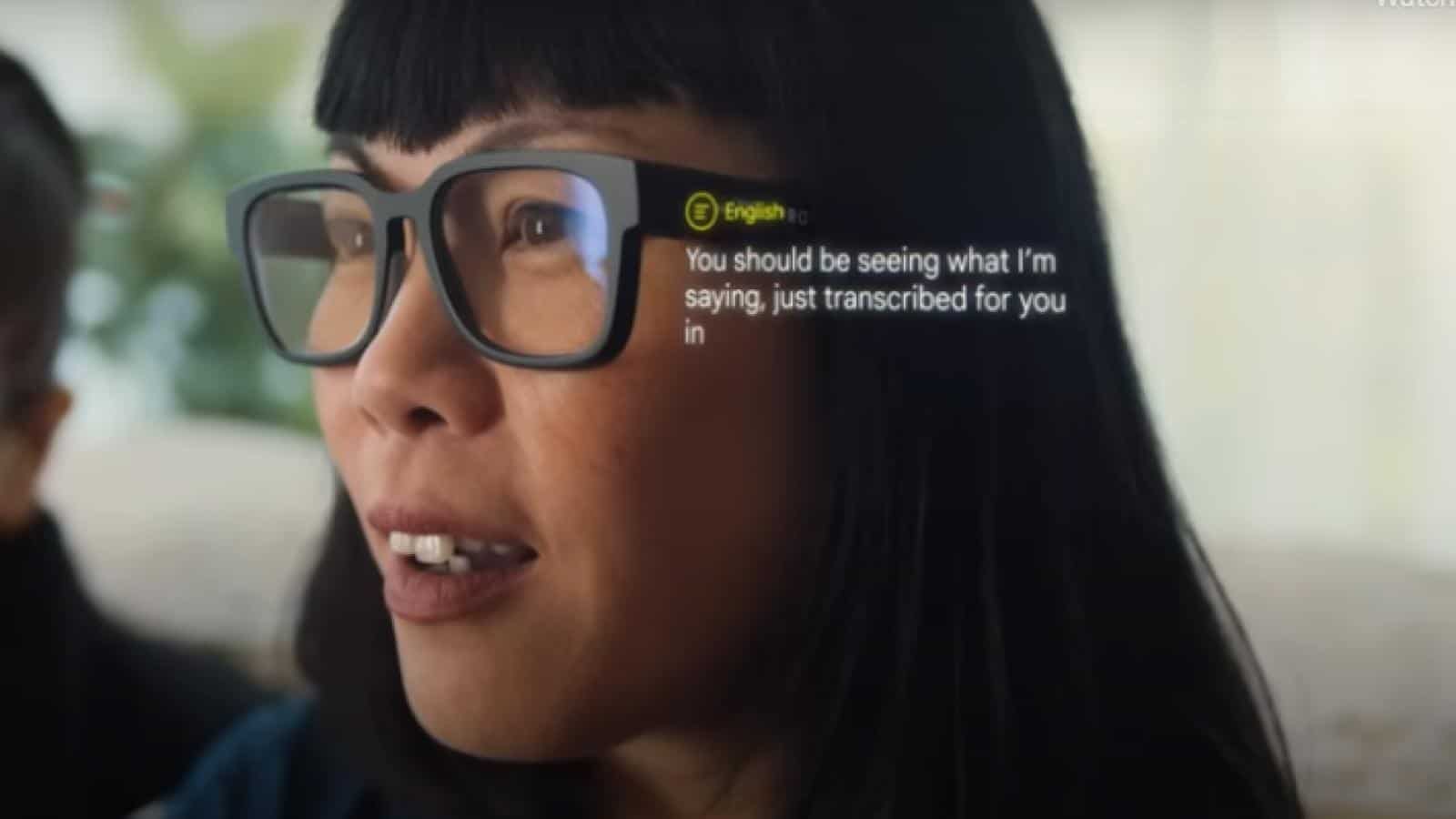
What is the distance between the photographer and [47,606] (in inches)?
27.9

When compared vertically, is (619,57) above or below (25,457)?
above

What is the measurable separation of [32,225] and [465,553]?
349mm

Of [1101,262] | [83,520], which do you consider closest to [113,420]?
[83,520]

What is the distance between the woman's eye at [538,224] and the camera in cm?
50

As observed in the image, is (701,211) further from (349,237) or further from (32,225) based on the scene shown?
(32,225)

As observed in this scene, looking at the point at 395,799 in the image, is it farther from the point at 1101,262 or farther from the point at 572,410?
the point at 1101,262

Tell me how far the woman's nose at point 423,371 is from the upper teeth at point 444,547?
5 centimetres

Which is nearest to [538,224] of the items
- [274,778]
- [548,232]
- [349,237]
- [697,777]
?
[548,232]

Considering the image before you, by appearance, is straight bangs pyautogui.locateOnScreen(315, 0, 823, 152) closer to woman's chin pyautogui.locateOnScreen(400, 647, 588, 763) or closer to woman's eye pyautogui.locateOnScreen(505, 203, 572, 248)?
woman's eye pyautogui.locateOnScreen(505, 203, 572, 248)

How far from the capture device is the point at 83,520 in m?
0.71

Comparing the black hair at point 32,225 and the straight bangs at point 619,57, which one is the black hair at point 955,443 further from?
the black hair at point 32,225

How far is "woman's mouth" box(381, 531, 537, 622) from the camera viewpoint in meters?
0.53

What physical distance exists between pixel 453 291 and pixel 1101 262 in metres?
0.26

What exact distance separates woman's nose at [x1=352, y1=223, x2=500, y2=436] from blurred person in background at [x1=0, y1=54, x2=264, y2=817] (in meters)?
0.29
